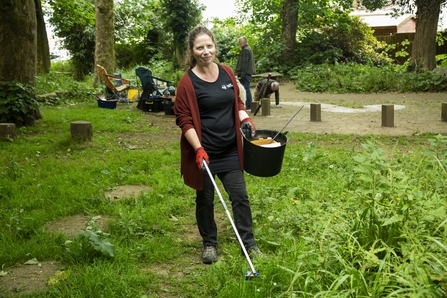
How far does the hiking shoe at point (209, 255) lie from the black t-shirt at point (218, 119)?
0.67 metres

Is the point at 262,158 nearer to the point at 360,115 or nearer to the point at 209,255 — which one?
the point at 209,255

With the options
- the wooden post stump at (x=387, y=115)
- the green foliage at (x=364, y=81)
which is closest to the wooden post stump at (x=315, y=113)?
the wooden post stump at (x=387, y=115)

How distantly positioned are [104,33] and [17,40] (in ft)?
30.2

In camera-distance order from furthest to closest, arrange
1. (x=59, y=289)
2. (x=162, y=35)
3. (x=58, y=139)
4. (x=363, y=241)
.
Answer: (x=162, y=35) < (x=58, y=139) < (x=59, y=289) < (x=363, y=241)

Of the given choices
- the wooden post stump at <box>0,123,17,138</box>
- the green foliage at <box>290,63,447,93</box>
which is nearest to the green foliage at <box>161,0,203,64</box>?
the green foliage at <box>290,63,447,93</box>

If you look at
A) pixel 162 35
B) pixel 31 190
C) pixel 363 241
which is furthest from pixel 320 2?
pixel 363 241

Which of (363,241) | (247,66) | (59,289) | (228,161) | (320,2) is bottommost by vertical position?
(59,289)

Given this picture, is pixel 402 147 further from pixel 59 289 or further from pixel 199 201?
pixel 59 289

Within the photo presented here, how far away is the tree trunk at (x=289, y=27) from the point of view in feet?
84.5

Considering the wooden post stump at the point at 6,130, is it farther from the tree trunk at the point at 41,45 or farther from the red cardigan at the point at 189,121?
the tree trunk at the point at 41,45

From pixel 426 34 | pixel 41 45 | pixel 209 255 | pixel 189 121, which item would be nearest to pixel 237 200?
pixel 209 255

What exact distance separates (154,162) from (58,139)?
103 inches

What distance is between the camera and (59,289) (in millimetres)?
3676

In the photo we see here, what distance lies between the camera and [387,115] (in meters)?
10.7
